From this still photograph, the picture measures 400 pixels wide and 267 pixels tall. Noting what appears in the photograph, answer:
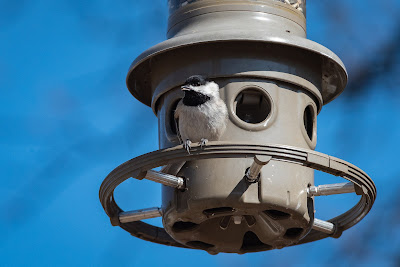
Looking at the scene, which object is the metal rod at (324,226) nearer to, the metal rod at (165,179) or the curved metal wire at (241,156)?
the curved metal wire at (241,156)

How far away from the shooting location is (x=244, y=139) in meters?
4.61

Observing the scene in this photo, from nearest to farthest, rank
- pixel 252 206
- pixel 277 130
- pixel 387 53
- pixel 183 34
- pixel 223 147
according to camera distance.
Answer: pixel 387 53 → pixel 223 147 → pixel 252 206 → pixel 277 130 → pixel 183 34

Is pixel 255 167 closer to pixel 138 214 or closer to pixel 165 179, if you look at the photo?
pixel 165 179

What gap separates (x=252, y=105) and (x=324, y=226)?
963mm

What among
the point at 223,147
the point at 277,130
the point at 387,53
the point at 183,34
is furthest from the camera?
the point at 183,34

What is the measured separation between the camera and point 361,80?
1387 mm

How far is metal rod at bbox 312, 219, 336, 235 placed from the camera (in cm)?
482

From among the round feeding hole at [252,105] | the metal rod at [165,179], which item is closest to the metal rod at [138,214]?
the metal rod at [165,179]

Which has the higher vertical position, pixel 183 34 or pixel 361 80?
pixel 183 34

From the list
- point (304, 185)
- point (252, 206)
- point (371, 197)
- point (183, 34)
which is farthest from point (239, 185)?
point (183, 34)

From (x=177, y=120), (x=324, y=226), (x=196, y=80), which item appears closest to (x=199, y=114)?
(x=177, y=120)

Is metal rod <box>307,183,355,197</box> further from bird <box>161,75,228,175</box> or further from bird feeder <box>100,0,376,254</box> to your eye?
bird <box>161,75,228,175</box>

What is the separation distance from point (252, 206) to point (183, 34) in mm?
1426

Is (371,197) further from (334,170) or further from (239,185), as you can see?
(239,185)
